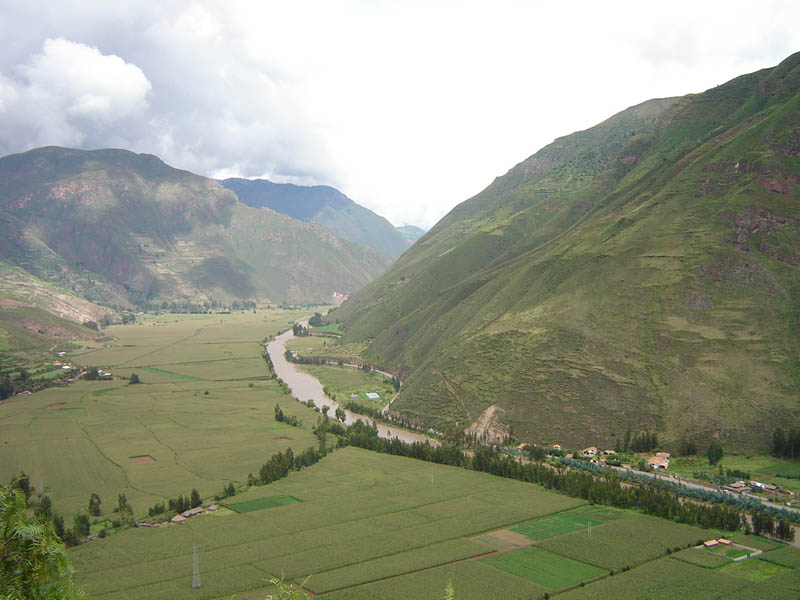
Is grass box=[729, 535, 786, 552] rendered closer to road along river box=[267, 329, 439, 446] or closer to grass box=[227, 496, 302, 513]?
grass box=[227, 496, 302, 513]

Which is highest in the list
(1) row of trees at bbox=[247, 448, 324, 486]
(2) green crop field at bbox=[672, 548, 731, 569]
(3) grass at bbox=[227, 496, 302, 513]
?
(2) green crop field at bbox=[672, 548, 731, 569]

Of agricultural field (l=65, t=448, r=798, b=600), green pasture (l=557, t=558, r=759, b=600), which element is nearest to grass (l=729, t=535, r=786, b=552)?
agricultural field (l=65, t=448, r=798, b=600)

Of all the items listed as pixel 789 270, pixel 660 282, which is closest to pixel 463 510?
pixel 660 282

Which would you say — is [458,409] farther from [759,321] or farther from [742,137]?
[742,137]

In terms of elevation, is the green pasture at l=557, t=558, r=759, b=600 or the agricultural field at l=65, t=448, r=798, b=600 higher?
the green pasture at l=557, t=558, r=759, b=600

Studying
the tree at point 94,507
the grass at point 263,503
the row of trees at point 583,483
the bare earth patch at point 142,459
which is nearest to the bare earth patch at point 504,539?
the row of trees at point 583,483

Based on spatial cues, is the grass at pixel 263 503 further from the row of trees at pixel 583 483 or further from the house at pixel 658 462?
the house at pixel 658 462
